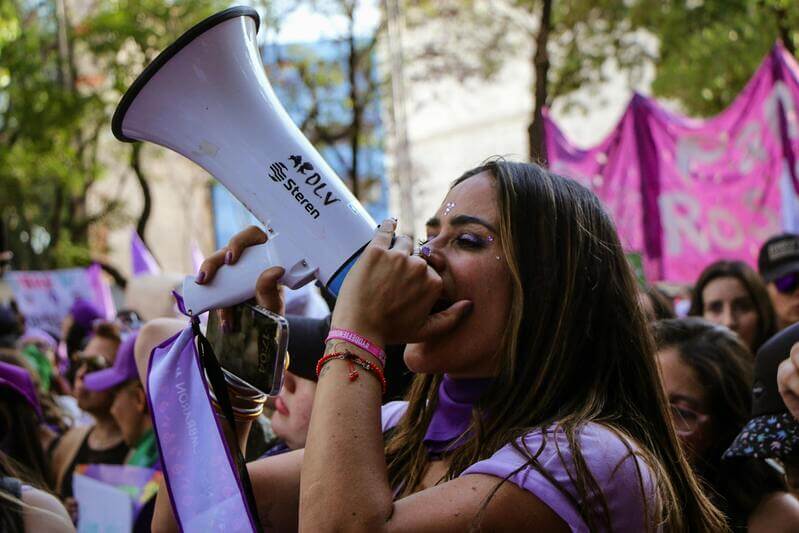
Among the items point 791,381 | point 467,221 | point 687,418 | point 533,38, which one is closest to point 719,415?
point 687,418

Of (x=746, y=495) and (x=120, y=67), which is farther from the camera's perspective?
(x=120, y=67)

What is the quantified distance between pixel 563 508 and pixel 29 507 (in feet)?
4.70

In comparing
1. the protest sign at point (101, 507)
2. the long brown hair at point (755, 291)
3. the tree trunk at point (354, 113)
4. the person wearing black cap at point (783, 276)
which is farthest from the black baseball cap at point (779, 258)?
the tree trunk at point (354, 113)

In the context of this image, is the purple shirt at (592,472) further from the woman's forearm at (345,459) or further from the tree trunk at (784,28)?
the tree trunk at (784,28)

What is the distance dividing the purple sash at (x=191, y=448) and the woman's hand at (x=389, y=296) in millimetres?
387

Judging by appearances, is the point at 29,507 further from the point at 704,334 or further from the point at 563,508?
the point at 704,334

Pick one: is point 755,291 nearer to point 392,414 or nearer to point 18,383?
point 392,414

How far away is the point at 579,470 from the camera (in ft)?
5.58

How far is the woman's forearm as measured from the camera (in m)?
1.66

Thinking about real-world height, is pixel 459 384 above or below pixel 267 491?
above

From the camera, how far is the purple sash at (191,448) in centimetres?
193

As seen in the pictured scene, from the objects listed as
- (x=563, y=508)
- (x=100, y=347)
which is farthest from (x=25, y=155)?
(x=563, y=508)

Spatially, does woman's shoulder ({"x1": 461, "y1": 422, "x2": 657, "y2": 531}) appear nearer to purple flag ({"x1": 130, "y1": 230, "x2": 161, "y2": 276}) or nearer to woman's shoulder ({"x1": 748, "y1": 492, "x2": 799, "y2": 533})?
woman's shoulder ({"x1": 748, "y1": 492, "x2": 799, "y2": 533})

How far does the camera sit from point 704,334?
3.11m
